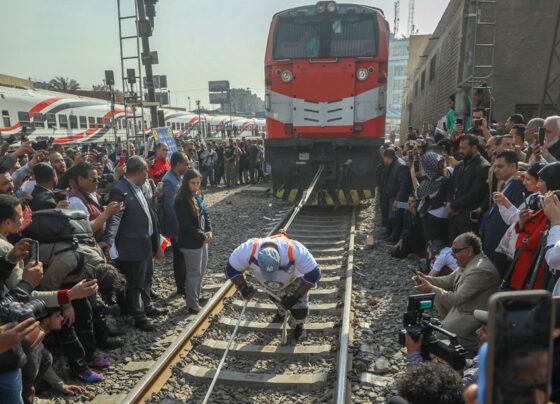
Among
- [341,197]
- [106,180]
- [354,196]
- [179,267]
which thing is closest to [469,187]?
[179,267]

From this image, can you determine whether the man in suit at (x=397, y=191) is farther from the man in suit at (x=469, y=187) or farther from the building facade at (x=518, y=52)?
the building facade at (x=518, y=52)

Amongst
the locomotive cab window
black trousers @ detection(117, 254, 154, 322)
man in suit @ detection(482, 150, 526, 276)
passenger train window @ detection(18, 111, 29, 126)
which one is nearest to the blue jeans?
black trousers @ detection(117, 254, 154, 322)

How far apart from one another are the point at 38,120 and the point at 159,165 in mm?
13743

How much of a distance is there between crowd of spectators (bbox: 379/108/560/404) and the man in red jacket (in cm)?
453

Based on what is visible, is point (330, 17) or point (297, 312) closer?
point (297, 312)

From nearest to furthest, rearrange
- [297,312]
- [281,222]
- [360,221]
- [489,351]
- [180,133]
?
[489,351], [297,312], [281,222], [360,221], [180,133]

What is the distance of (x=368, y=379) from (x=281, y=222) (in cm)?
A: 509

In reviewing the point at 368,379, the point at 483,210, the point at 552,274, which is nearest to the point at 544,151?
the point at 483,210

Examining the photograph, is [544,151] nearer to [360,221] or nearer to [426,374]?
[426,374]

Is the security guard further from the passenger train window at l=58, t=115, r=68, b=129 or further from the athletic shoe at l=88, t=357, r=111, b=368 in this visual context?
the passenger train window at l=58, t=115, r=68, b=129

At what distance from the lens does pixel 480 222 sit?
5254mm

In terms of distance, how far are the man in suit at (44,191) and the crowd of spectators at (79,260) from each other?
0.4 inches

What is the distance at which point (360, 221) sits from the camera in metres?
9.68

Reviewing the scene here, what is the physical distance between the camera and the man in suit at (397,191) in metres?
7.31
